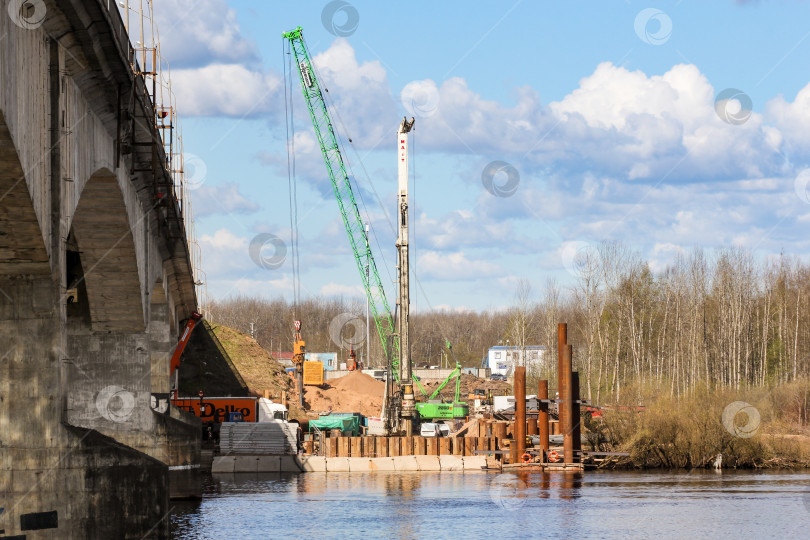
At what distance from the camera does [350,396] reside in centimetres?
10138

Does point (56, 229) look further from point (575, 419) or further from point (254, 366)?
point (254, 366)

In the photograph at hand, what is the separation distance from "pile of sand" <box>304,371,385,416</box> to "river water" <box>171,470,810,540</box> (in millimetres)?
40371

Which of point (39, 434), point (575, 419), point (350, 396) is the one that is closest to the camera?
point (39, 434)

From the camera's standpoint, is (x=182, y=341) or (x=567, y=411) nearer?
(x=567, y=411)

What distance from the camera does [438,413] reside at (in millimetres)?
83500

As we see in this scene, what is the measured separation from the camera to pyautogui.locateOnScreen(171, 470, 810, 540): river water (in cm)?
3441

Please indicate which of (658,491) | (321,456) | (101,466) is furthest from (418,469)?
(101,466)

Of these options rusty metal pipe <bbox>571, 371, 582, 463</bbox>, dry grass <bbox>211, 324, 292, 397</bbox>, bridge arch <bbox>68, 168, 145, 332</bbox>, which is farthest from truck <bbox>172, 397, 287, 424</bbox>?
bridge arch <bbox>68, 168, 145, 332</bbox>

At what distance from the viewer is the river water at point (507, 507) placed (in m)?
34.4

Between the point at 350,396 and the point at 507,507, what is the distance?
61042mm

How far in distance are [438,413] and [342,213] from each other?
24855 mm

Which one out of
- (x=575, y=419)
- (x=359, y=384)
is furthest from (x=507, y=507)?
(x=359, y=384)

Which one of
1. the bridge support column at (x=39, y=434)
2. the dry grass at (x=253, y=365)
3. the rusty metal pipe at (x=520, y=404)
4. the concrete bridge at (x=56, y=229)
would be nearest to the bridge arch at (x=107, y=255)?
the concrete bridge at (x=56, y=229)

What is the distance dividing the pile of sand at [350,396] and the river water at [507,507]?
132 feet
